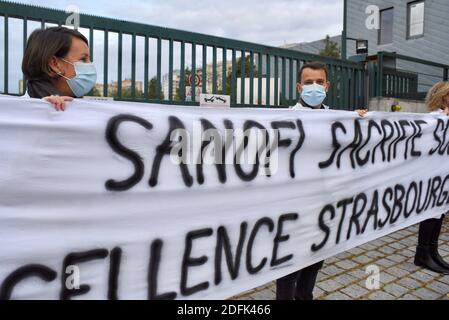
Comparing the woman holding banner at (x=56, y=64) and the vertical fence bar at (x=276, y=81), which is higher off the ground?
the vertical fence bar at (x=276, y=81)

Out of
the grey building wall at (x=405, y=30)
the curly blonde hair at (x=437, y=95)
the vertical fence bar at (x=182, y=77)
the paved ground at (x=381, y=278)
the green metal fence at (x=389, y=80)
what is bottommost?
the paved ground at (x=381, y=278)

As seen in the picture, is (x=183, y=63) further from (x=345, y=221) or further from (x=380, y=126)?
(x=345, y=221)

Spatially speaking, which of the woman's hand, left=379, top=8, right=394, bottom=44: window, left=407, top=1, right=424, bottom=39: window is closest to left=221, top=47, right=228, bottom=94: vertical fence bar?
the woman's hand

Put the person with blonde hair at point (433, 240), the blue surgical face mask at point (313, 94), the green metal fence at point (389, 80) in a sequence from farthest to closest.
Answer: the green metal fence at point (389, 80) < the person with blonde hair at point (433, 240) < the blue surgical face mask at point (313, 94)

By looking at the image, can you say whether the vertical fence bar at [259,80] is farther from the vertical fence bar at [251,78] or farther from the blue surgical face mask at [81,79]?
the blue surgical face mask at [81,79]

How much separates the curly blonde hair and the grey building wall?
18302 mm

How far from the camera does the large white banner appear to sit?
1.64 meters

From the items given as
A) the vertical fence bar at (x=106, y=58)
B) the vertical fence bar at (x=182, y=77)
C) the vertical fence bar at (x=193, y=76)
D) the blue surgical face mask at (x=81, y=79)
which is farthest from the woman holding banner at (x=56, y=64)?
the vertical fence bar at (x=193, y=76)

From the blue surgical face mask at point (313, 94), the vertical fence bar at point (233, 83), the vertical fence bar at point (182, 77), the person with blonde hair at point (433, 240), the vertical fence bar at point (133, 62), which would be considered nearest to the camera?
the blue surgical face mask at point (313, 94)

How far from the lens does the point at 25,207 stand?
162cm

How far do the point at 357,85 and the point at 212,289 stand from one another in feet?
18.9

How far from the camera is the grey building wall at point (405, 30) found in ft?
64.0

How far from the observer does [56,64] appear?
196cm

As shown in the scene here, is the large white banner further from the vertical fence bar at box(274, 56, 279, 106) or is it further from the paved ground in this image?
the vertical fence bar at box(274, 56, 279, 106)
